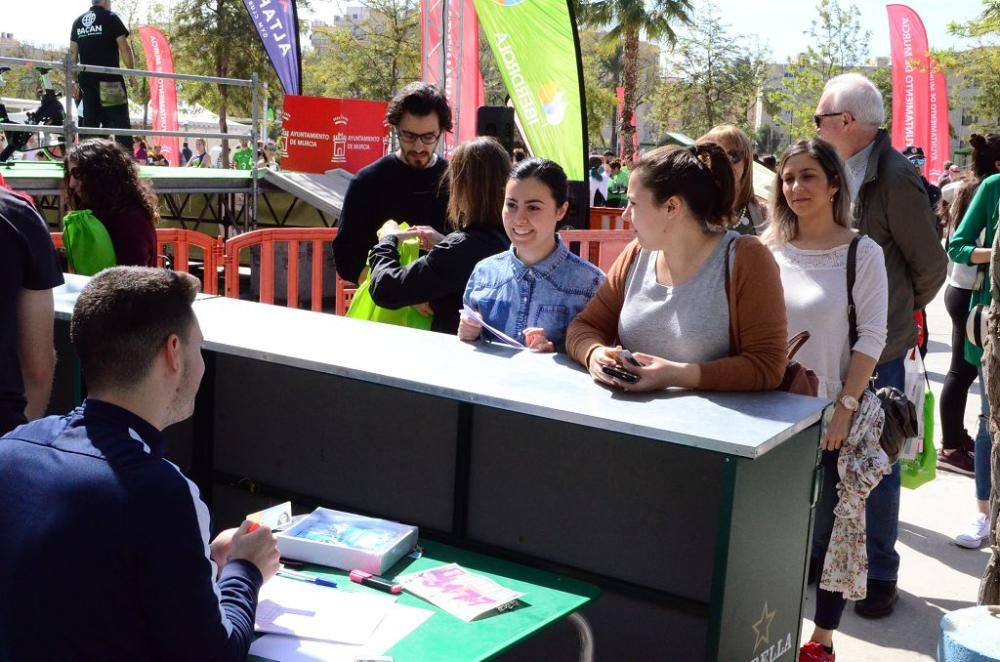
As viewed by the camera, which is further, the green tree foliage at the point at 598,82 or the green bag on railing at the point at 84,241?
the green tree foliage at the point at 598,82

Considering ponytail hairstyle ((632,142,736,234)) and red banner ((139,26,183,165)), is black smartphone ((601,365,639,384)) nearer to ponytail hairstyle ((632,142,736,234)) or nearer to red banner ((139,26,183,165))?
ponytail hairstyle ((632,142,736,234))

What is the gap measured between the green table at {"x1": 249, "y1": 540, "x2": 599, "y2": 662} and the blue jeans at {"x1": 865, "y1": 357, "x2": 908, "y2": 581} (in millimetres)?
1996

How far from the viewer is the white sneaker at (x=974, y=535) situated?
508 cm

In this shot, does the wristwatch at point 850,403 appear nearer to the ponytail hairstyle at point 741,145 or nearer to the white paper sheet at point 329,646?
the ponytail hairstyle at point 741,145

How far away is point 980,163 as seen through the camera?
6000 mm

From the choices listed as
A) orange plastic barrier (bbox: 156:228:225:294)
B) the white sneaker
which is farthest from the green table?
orange plastic barrier (bbox: 156:228:225:294)

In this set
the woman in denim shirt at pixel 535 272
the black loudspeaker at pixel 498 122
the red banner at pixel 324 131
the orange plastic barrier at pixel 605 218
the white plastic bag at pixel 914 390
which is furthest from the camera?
the red banner at pixel 324 131

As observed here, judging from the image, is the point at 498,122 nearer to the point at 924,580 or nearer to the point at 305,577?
the point at 924,580

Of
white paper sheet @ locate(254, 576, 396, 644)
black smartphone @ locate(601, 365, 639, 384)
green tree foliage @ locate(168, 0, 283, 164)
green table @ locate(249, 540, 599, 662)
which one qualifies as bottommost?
green table @ locate(249, 540, 599, 662)

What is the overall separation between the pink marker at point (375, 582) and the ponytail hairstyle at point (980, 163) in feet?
15.4

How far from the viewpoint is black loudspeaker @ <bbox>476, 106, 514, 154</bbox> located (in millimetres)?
7926

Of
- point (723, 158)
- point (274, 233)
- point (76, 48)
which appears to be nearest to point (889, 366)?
point (723, 158)

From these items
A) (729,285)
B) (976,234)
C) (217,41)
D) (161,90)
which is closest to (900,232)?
(976,234)

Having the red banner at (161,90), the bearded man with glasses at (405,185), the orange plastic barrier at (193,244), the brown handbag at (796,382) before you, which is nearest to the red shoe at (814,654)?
the brown handbag at (796,382)
